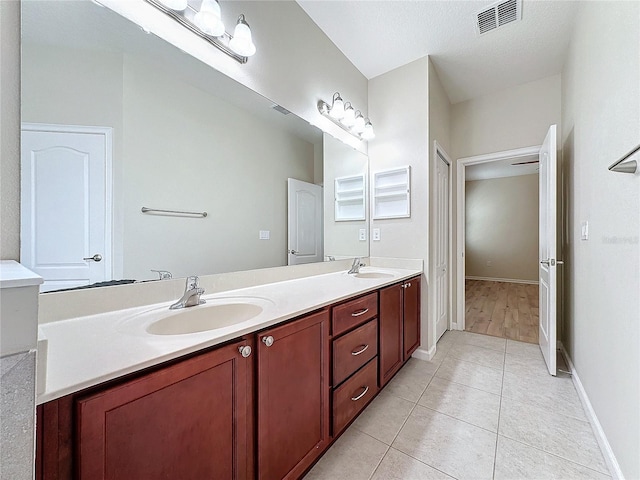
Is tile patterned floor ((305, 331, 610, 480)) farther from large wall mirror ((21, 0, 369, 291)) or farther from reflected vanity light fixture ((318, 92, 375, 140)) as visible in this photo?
reflected vanity light fixture ((318, 92, 375, 140))

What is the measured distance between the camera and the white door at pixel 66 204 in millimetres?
836

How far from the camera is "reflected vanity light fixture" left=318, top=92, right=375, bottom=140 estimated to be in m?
2.09

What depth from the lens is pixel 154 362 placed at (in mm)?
650

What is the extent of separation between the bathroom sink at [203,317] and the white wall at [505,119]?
8.63 ft

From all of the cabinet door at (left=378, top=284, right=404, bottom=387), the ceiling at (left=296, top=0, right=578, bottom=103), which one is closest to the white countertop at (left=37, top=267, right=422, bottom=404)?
the cabinet door at (left=378, top=284, right=404, bottom=387)

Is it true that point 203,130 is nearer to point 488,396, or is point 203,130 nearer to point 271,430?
point 271,430

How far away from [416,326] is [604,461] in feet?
3.84

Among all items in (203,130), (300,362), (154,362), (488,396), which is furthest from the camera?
(488,396)

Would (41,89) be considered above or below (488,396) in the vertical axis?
above

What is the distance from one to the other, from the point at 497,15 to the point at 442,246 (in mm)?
1886

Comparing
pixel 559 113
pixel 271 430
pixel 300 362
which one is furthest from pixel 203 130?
pixel 559 113

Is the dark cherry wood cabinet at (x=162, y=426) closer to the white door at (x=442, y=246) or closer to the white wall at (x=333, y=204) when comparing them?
the white wall at (x=333, y=204)

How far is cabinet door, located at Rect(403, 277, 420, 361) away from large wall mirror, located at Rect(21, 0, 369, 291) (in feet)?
3.42

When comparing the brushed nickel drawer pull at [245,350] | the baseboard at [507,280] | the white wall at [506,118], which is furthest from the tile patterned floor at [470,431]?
the baseboard at [507,280]
